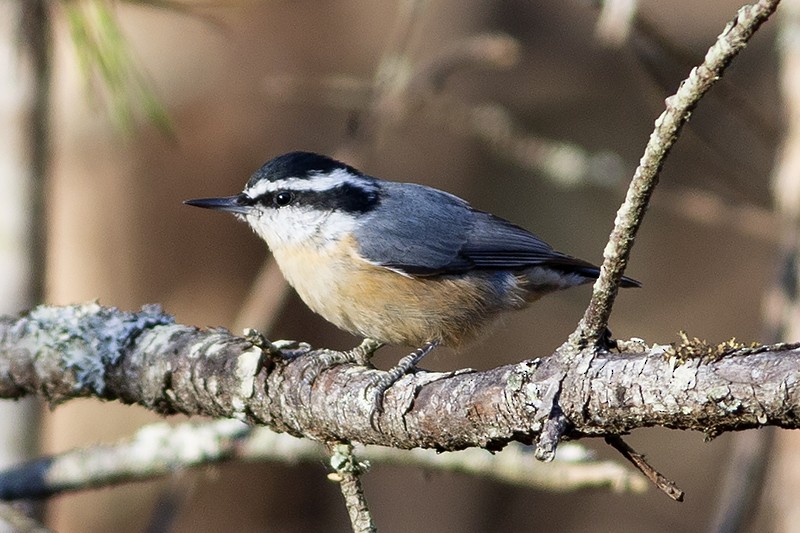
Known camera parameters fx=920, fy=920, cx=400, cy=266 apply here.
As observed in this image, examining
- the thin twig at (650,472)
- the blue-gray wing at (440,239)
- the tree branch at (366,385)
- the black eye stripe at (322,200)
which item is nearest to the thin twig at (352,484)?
the tree branch at (366,385)

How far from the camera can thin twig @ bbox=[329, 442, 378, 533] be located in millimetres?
1928

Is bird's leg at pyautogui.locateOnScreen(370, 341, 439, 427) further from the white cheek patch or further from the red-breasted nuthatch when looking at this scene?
the white cheek patch

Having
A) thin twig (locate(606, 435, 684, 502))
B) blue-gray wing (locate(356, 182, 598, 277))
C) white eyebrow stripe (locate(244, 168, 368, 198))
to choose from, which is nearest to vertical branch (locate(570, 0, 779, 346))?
thin twig (locate(606, 435, 684, 502))

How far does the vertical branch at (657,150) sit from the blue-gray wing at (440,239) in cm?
169

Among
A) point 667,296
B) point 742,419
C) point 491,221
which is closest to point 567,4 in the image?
point 667,296

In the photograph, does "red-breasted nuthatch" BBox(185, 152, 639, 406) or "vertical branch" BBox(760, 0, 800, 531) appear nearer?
"red-breasted nuthatch" BBox(185, 152, 639, 406)

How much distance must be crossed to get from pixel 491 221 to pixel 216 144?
2.60m

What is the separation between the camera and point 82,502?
18.4ft

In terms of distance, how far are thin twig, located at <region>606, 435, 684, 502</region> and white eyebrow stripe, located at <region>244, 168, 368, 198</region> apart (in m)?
Answer: 1.98

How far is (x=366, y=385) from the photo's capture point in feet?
7.33

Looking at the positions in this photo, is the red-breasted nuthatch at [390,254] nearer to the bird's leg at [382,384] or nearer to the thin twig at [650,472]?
A: the bird's leg at [382,384]

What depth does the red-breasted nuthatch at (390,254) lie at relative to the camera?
3.24m

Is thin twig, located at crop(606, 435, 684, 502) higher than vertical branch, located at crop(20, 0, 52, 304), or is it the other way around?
vertical branch, located at crop(20, 0, 52, 304)

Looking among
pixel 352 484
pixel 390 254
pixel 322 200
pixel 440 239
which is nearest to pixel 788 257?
pixel 440 239
